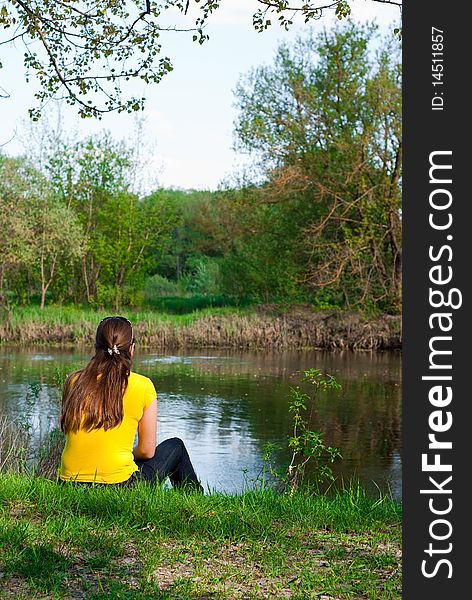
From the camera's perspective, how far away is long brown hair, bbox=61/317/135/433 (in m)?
4.95

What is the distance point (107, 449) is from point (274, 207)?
79.6 feet

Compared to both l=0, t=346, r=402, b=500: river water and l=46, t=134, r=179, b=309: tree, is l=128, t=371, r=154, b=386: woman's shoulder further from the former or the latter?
l=46, t=134, r=179, b=309: tree

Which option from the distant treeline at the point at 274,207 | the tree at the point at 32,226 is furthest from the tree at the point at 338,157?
the tree at the point at 32,226

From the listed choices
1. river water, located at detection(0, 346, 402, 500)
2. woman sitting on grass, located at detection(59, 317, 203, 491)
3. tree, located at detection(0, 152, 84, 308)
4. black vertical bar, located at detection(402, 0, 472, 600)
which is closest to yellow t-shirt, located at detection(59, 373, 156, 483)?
woman sitting on grass, located at detection(59, 317, 203, 491)

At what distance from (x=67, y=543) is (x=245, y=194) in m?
25.5

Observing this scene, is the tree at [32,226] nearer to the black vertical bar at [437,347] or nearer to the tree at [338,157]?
the tree at [338,157]

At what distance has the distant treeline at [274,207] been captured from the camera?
25.3m

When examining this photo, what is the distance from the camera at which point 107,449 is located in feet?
16.3

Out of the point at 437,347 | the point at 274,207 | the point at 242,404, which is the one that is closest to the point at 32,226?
the point at 274,207

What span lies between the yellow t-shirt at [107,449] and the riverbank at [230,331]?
1881 cm

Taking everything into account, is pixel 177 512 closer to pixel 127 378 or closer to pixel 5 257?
pixel 127 378

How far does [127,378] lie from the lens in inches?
197

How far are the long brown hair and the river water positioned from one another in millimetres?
2364

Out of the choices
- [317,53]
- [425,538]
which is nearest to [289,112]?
[317,53]
